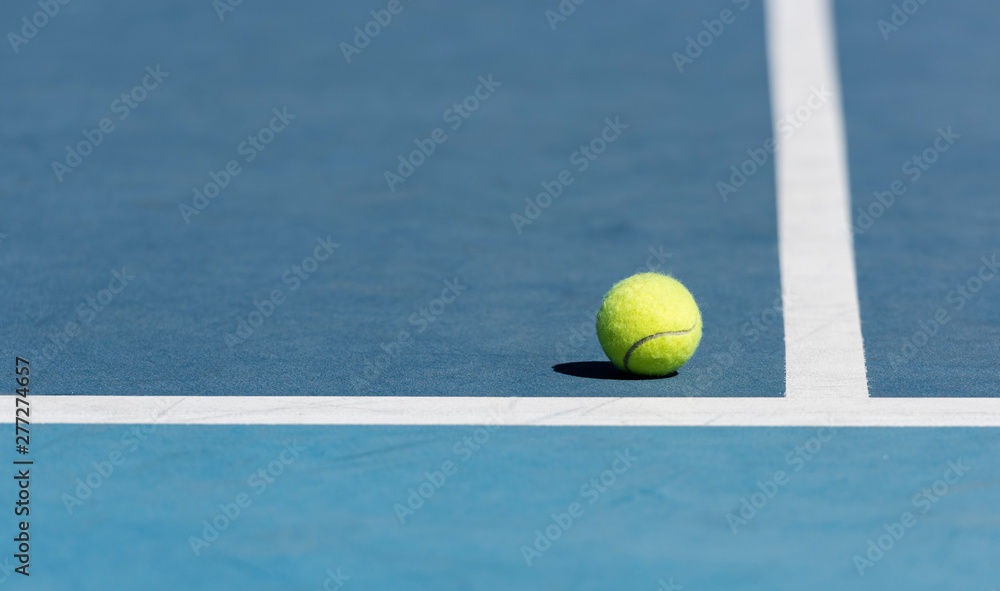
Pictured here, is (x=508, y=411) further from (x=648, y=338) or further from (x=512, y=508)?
(x=512, y=508)

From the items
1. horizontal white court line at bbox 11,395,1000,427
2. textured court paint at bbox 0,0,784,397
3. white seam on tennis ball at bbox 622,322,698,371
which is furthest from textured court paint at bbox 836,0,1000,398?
white seam on tennis ball at bbox 622,322,698,371

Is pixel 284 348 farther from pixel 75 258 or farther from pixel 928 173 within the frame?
pixel 928 173

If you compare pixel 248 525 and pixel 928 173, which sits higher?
pixel 248 525

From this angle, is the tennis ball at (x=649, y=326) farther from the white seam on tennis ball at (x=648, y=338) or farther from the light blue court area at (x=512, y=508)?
the light blue court area at (x=512, y=508)

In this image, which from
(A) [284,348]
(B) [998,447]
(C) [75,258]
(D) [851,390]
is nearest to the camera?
(B) [998,447]

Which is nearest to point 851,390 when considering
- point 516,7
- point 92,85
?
point 92,85

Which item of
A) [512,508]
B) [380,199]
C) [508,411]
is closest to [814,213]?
[380,199]
